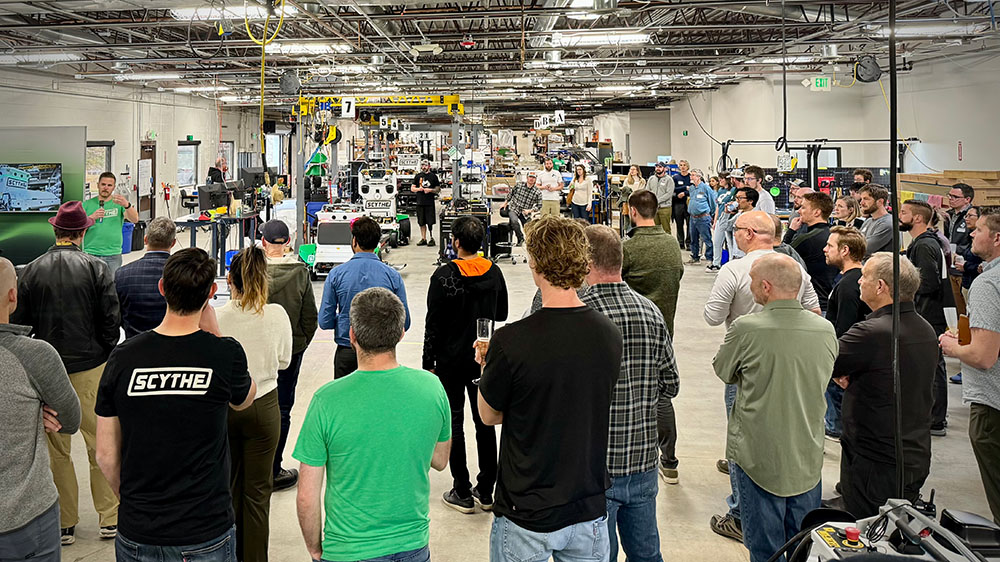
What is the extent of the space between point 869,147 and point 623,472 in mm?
14800

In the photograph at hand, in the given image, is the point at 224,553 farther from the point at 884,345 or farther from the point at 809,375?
the point at 884,345

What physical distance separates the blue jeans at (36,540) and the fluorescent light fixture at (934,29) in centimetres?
1007

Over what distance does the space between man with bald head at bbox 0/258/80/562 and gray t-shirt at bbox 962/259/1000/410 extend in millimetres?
3517

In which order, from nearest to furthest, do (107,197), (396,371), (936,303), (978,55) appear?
(396,371) < (936,303) < (107,197) < (978,55)

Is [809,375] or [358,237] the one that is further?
[358,237]

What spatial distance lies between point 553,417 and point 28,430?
164 centimetres

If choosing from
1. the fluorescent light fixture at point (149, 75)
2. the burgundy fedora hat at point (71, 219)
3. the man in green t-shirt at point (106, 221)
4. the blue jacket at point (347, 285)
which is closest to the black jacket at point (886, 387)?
the blue jacket at point (347, 285)

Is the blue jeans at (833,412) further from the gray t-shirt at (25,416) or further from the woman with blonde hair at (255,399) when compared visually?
the gray t-shirt at (25,416)

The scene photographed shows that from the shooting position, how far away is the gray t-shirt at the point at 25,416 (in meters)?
2.29

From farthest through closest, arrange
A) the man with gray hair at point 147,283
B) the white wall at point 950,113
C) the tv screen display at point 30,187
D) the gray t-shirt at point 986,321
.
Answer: the white wall at point 950,113 < the tv screen display at point 30,187 < the man with gray hair at point 147,283 < the gray t-shirt at point 986,321

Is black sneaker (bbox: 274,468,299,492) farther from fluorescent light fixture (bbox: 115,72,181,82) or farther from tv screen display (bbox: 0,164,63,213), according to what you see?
fluorescent light fixture (bbox: 115,72,181,82)

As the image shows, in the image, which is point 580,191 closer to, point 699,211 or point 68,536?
point 699,211

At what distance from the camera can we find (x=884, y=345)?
9.37ft

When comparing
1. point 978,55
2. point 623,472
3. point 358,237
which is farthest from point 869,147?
point 623,472
